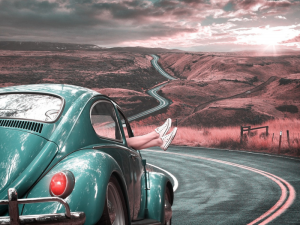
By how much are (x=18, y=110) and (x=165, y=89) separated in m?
73.0

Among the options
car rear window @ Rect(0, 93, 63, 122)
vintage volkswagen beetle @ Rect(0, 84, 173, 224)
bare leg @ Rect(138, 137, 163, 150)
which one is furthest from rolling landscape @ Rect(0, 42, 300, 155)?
car rear window @ Rect(0, 93, 63, 122)

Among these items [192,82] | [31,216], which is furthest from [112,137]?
[192,82]

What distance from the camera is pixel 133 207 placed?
4.37 metres

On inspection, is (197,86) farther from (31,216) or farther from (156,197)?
→ (31,216)

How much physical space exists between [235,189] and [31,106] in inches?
321

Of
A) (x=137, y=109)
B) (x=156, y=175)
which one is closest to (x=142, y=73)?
(x=137, y=109)

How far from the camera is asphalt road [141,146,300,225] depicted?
7328 millimetres

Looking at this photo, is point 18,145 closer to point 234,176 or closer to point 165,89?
point 234,176

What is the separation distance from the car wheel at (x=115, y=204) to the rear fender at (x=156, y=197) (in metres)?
1.19

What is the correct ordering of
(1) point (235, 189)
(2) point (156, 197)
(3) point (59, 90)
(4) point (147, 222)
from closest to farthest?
(3) point (59, 90) < (4) point (147, 222) < (2) point (156, 197) < (1) point (235, 189)

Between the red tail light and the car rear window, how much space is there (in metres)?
0.80

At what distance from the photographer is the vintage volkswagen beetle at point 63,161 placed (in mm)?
2900

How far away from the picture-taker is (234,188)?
1094 cm

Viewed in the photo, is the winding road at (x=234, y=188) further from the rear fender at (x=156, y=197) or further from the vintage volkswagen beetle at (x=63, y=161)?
the vintage volkswagen beetle at (x=63, y=161)
